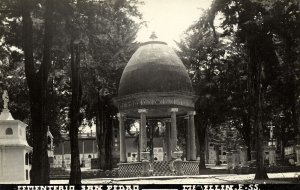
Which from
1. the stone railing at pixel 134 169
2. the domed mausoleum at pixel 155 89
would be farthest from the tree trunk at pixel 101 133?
the stone railing at pixel 134 169

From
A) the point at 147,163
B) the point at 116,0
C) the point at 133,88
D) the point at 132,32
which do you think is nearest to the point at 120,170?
the point at 147,163

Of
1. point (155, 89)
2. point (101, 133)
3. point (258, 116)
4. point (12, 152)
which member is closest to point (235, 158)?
point (155, 89)

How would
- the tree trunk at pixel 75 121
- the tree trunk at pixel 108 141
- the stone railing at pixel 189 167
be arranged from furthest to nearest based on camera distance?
the tree trunk at pixel 108 141 < the stone railing at pixel 189 167 < the tree trunk at pixel 75 121

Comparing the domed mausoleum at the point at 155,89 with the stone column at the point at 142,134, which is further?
the domed mausoleum at the point at 155,89

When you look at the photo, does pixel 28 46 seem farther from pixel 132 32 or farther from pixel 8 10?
pixel 132 32

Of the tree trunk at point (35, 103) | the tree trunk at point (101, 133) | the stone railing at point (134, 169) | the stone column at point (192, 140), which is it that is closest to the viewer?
the tree trunk at point (35, 103)

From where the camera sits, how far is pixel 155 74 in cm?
3197

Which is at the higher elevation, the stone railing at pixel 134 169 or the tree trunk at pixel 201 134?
the tree trunk at pixel 201 134

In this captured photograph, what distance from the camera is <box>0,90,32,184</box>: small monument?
24734mm

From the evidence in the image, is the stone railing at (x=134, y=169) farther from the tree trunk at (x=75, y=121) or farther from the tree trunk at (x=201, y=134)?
the tree trunk at (x=201, y=134)

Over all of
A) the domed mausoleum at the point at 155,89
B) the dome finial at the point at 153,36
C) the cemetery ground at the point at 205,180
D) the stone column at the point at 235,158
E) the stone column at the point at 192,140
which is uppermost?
the dome finial at the point at 153,36

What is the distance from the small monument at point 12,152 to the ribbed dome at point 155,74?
8673 mm

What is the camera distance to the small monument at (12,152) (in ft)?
81.1

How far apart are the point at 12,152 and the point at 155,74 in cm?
1086
